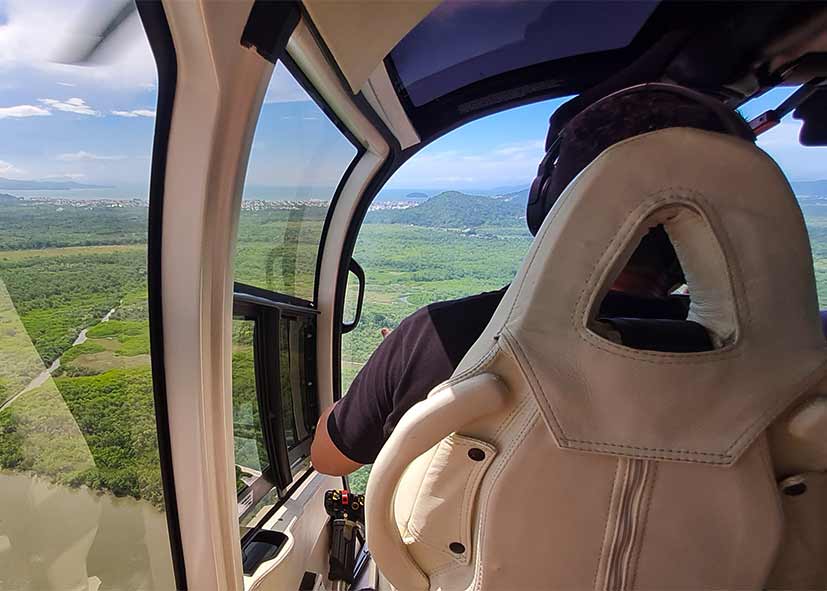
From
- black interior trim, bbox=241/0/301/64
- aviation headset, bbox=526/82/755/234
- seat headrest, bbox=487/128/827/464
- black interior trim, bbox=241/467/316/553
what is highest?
black interior trim, bbox=241/0/301/64

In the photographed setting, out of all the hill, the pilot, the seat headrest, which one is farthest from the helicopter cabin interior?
the hill

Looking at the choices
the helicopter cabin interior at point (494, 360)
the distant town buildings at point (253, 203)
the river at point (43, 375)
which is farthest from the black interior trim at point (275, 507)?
the distant town buildings at point (253, 203)

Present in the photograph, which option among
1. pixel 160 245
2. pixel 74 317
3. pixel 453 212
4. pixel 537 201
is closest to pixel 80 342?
pixel 74 317


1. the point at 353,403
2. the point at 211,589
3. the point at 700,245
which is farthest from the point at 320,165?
the point at 700,245

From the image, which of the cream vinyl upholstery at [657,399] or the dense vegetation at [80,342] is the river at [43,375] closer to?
the dense vegetation at [80,342]

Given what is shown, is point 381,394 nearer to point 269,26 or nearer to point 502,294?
point 502,294

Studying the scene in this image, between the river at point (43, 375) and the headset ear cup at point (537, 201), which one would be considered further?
the headset ear cup at point (537, 201)

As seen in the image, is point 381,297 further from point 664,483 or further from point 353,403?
point 664,483

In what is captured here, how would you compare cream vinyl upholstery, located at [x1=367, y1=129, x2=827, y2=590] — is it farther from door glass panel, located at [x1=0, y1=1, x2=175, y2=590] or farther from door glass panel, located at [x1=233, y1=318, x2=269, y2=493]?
door glass panel, located at [x1=233, y1=318, x2=269, y2=493]
